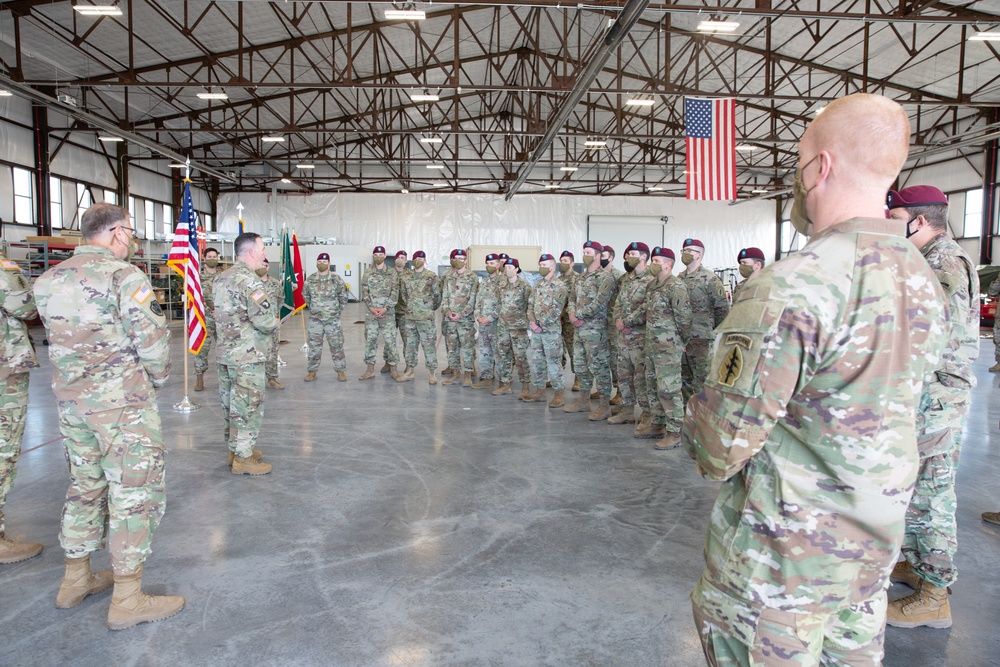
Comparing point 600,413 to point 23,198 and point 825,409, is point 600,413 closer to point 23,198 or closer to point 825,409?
point 825,409

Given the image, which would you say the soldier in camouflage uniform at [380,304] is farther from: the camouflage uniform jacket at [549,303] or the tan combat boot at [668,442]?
the tan combat boot at [668,442]

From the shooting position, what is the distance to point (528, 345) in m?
7.43

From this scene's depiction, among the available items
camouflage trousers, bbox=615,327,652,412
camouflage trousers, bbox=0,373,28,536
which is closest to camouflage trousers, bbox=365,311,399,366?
camouflage trousers, bbox=615,327,652,412

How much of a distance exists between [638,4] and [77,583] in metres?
7.88

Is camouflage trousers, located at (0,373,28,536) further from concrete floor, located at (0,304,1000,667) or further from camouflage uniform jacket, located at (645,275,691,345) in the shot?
camouflage uniform jacket, located at (645,275,691,345)

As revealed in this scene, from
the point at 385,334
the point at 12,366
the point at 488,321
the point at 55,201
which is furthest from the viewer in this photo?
the point at 55,201

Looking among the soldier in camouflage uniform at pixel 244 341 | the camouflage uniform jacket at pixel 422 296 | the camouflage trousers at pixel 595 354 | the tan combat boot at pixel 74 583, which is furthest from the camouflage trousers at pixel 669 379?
the tan combat boot at pixel 74 583

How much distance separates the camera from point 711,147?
36.5 ft

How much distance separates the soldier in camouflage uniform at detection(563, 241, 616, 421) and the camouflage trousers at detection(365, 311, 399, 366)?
294 centimetres

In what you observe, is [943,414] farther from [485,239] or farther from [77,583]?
[485,239]

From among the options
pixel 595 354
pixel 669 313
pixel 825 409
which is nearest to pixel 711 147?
pixel 595 354

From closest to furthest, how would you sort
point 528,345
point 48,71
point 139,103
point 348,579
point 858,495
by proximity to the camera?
point 858,495 < point 348,579 < point 528,345 < point 48,71 < point 139,103

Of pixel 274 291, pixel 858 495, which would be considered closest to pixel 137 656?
pixel 858 495

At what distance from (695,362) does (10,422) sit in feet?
15.7
